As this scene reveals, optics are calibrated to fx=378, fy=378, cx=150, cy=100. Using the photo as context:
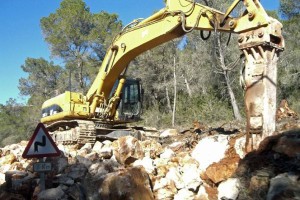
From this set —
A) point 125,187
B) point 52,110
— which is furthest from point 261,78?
point 52,110

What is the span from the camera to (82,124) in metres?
11.8

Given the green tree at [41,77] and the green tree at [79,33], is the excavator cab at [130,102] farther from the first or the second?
the green tree at [41,77]

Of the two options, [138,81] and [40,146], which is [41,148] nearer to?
[40,146]

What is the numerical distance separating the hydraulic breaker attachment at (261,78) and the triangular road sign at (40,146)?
10.8ft

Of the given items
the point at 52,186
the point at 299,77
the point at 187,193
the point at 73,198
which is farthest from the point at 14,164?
the point at 299,77

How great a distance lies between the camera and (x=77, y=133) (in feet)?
37.9

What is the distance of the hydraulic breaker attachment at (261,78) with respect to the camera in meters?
6.43

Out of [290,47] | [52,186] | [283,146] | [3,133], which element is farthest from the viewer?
[3,133]

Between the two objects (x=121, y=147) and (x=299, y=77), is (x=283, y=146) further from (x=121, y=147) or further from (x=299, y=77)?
(x=299, y=77)

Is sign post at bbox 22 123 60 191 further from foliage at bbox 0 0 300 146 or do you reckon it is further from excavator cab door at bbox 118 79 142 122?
foliage at bbox 0 0 300 146

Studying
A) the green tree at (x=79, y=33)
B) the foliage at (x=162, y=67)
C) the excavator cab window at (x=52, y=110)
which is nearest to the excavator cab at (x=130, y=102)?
the excavator cab window at (x=52, y=110)

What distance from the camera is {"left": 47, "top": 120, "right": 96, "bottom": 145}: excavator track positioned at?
1155cm

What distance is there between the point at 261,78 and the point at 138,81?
268 inches

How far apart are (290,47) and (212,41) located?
6069 millimetres
